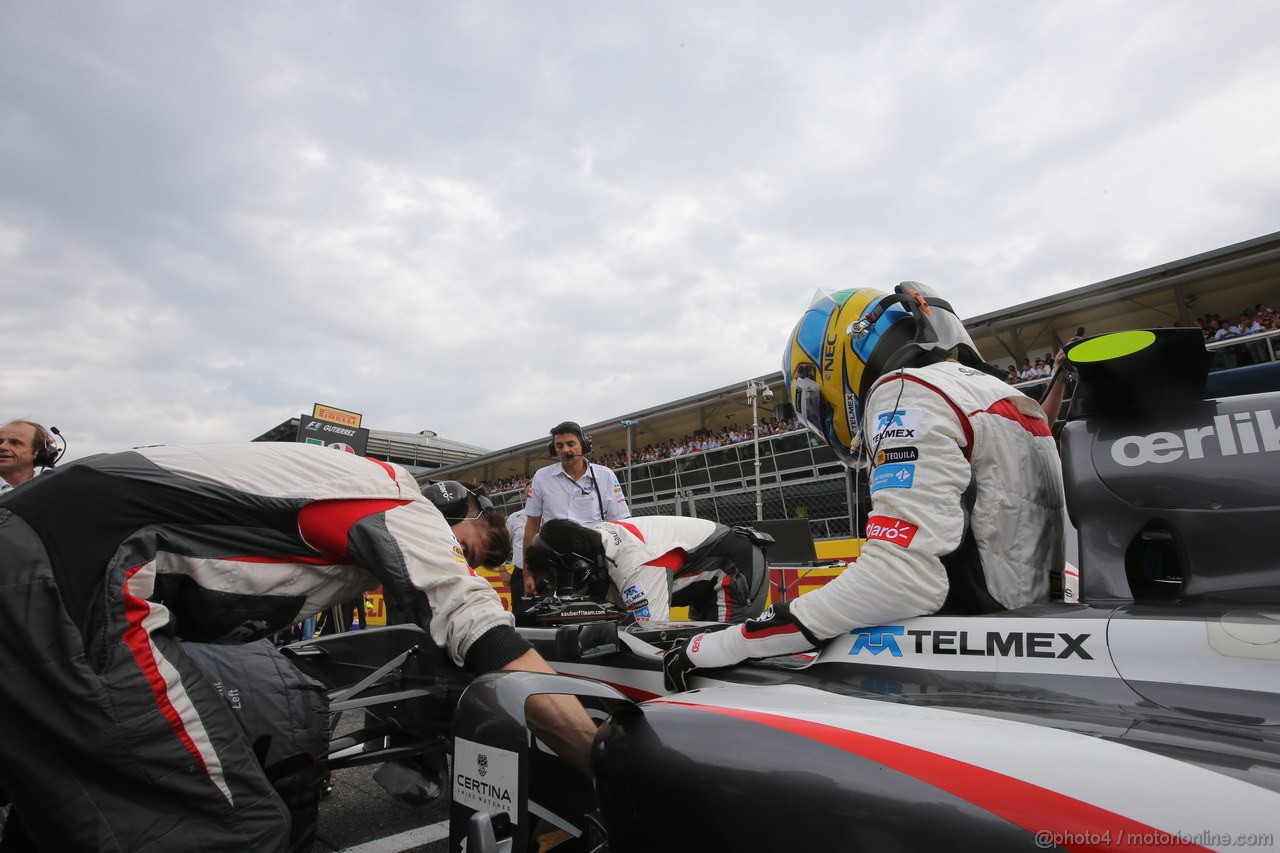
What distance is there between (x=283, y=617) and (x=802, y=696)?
4.17 feet

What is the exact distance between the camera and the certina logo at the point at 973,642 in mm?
1275

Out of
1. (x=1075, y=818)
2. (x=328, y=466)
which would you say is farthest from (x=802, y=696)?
(x=328, y=466)

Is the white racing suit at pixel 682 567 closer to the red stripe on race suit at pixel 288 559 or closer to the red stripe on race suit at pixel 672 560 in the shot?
the red stripe on race suit at pixel 672 560

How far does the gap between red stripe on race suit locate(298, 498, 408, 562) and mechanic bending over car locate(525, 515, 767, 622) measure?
2092mm

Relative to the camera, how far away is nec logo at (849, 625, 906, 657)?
148 centimetres

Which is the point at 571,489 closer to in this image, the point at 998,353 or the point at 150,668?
the point at 150,668

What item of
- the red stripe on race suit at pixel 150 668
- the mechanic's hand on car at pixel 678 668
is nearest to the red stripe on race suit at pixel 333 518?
the red stripe on race suit at pixel 150 668

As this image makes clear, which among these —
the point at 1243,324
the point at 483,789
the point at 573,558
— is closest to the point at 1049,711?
the point at 483,789

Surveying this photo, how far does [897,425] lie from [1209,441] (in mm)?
576

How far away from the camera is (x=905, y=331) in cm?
210

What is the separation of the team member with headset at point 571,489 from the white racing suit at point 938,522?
3.42 metres

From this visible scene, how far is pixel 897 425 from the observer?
5.36 feet

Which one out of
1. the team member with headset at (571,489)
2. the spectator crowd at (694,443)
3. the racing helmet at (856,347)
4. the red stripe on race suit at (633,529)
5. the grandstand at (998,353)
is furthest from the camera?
the spectator crowd at (694,443)

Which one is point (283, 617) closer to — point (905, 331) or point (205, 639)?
point (205, 639)
